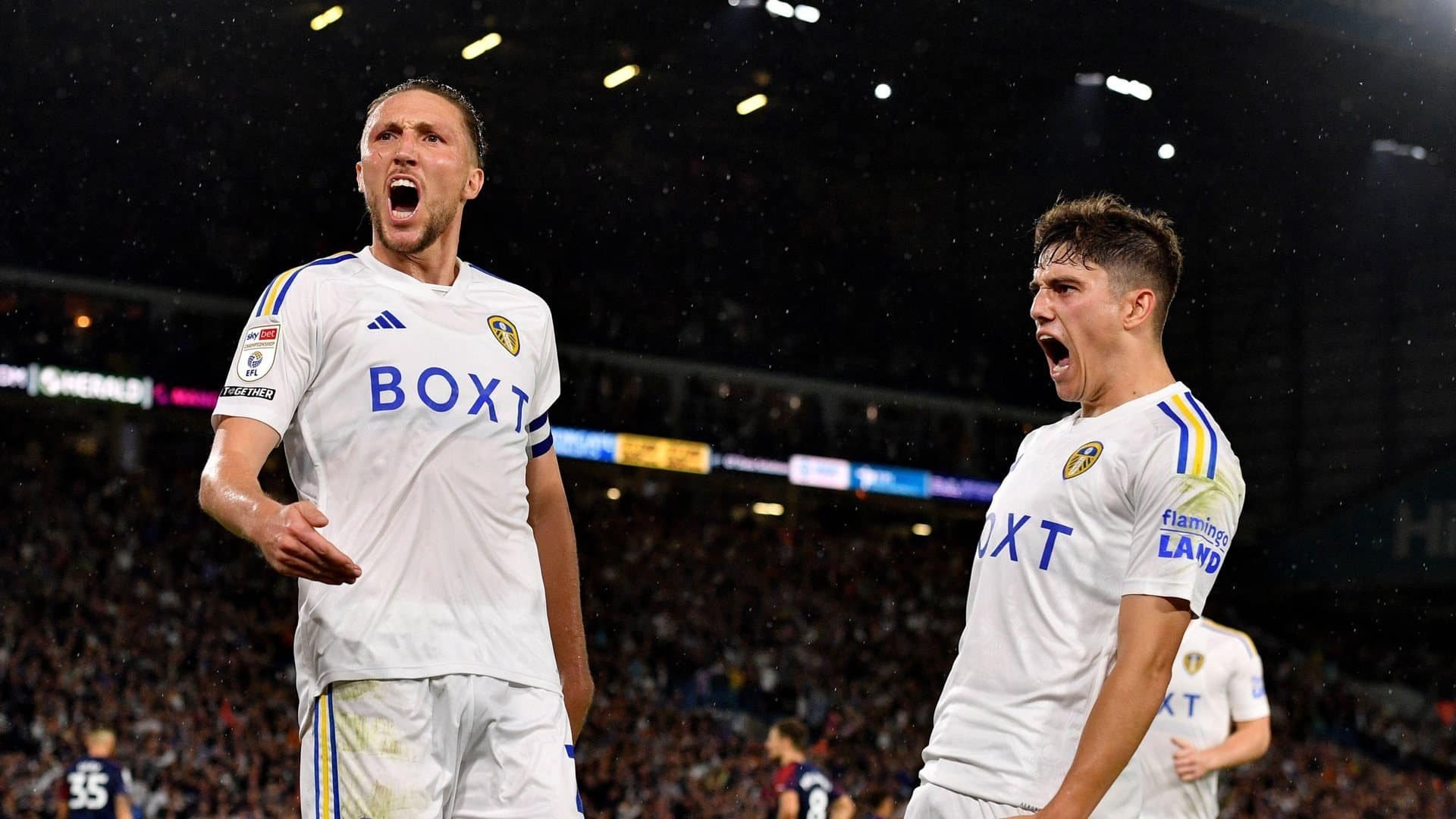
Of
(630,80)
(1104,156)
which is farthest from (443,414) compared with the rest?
(1104,156)

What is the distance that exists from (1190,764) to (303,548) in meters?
5.08

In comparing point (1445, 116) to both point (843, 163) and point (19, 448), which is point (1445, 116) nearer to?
point (843, 163)

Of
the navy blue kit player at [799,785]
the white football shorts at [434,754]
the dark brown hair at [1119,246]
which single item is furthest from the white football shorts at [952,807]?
the navy blue kit player at [799,785]

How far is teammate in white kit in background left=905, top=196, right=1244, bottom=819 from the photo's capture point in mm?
2738

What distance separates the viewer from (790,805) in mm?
9602

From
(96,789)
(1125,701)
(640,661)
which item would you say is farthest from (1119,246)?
(640,661)

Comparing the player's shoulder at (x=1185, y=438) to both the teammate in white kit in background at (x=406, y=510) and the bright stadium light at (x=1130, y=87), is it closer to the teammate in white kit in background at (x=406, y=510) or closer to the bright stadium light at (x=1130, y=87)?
the teammate in white kit in background at (x=406, y=510)

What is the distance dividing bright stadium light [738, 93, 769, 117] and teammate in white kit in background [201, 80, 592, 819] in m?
19.1

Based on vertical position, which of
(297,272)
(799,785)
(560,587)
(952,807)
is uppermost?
(297,272)

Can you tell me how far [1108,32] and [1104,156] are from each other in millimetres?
4519

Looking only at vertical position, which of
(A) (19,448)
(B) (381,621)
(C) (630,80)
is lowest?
(B) (381,621)

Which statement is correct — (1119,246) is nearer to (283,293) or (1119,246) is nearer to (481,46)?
(283,293)

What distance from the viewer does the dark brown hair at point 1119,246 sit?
311cm

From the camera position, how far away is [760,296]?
2583 centimetres
